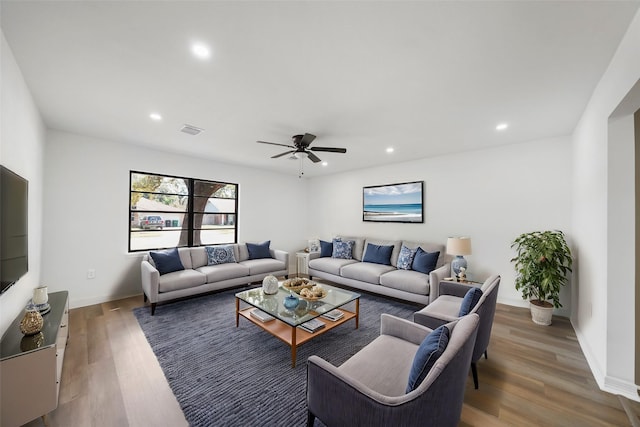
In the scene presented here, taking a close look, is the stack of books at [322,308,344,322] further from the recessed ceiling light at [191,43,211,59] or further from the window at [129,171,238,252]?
the window at [129,171,238,252]

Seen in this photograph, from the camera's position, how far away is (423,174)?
461 cm

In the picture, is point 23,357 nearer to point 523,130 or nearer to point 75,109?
point 75,109

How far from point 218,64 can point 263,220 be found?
4215 mm

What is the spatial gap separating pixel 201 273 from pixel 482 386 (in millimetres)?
3770

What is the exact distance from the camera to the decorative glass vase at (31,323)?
171 centimetres

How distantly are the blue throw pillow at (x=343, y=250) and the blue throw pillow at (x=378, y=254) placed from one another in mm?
403

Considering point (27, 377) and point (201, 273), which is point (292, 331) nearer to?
point (27, 377)

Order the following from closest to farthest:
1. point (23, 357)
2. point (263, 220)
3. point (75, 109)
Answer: point (23, 357) → point (75, 109) → point (263, 220)

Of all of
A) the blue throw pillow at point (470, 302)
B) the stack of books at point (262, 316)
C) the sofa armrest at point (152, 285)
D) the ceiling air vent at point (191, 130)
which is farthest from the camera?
the sofa armrest at point (152, 285)

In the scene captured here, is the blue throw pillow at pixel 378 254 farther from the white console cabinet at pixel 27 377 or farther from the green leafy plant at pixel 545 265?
the white console cabinet at pixel 27 377

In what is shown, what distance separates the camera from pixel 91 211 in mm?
3672

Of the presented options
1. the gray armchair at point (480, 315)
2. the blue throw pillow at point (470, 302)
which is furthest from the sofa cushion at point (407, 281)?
the blue throw pillow at point (470, 302)

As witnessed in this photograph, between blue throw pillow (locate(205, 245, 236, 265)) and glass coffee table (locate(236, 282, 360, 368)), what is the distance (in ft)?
5.13

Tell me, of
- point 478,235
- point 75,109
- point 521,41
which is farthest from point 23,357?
point 478,235
